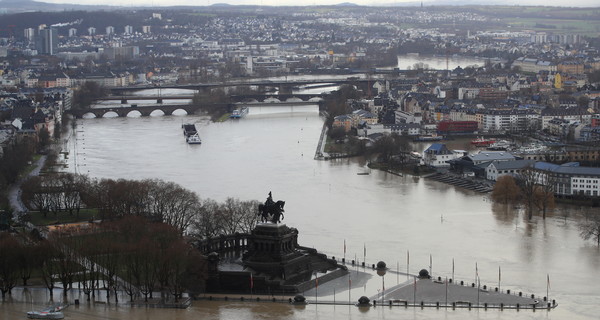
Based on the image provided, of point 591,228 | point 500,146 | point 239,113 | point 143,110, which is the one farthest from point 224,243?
point 143,110

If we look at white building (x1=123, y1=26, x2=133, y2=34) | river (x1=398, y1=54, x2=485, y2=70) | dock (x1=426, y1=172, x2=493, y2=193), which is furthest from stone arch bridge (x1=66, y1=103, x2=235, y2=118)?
white building (x1=123, y1=26, x2=133, y2=34)

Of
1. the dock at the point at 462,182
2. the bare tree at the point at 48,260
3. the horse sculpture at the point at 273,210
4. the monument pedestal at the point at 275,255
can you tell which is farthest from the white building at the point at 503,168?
the bare tree at the point at 48,260

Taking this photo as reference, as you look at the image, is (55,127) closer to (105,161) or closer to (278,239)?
(105,161)

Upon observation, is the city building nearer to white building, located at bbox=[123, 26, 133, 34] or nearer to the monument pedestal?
white building, located at bbox=[123, 26, 133, 34]

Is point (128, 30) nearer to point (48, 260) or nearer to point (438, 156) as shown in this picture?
point (438, 156)

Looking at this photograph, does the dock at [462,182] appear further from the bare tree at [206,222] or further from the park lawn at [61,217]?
the park lawn at [61,217]

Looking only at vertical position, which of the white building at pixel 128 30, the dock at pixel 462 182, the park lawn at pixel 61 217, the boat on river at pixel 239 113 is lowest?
the dock at pixel 462 182

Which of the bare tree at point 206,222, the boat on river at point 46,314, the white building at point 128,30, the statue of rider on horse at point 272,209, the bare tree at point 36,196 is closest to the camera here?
the boat on river at point 46,314
